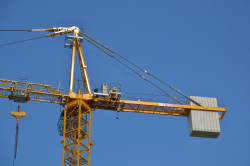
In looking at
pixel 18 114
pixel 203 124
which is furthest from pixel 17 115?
pixel 203 124

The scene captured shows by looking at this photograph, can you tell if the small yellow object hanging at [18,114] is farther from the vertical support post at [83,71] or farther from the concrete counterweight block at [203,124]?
the concrete counterweight block at [203,124]

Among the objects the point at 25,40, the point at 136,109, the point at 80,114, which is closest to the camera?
the point at 80,114

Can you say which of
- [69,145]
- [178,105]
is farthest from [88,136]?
[178,105]

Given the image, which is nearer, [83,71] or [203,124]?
[203,124]

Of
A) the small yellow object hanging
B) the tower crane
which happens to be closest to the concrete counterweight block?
the tower crane

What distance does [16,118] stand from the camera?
64688 millimetres

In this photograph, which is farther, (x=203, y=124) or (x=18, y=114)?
(x=203, y=124)

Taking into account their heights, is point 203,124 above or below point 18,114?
below

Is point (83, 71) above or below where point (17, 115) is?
above

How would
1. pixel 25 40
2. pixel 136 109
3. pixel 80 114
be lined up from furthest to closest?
pixel 25 40 → pixel 136 109 → pixel 80 114

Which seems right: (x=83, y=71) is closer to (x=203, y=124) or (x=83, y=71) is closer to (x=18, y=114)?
(x=18, y=114)

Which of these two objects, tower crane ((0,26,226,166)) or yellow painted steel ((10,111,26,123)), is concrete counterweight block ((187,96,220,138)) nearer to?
tower crane ((0,26,226,166))

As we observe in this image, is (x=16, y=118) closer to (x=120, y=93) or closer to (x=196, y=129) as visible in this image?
(x=120, y=93)

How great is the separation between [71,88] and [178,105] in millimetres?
14995
